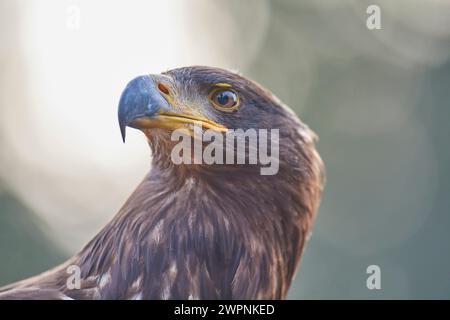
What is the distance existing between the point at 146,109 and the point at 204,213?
1.60ft

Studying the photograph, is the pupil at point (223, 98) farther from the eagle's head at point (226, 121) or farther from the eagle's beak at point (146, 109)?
the eagle's beak at point (146, 109)

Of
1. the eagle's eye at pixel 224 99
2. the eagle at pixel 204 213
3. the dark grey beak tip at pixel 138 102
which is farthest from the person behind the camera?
the eagle's eye at pixel 224 99

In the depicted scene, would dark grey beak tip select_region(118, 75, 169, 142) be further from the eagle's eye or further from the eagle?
the eagle's eye

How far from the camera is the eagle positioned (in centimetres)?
297

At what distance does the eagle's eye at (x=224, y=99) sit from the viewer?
3.11 meters

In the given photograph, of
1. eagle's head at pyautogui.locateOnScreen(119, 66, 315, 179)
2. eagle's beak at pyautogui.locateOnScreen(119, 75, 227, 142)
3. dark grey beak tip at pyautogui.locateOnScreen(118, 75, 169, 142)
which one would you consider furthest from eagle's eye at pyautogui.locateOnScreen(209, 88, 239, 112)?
dark grey beak tip at pyautogui.locateOnScreen(118, 75, 169, 142)

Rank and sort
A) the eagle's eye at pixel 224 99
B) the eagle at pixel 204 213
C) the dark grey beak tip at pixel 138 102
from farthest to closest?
1. the eagle's eye at pixel 224 99
2. the eagle at pixel 204 213
3. the dark grey beak tip at pixel 138 102

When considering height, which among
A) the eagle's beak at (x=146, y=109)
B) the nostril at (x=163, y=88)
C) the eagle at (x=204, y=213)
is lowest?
the eagle at (x=204, y=213)

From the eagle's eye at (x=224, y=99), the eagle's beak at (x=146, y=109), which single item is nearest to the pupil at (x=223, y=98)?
the eagle's eye at (x=224, y=99)

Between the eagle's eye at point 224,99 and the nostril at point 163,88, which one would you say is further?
the eagle's eye at point 224,99

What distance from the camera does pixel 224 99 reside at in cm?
312

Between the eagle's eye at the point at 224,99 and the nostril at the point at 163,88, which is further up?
the nostril at the point at 163,88
